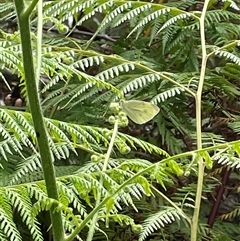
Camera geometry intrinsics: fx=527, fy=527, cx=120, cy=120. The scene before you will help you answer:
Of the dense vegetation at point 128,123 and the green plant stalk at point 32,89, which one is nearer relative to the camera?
the green plant stalk at point 32,89

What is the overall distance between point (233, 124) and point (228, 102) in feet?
0.94

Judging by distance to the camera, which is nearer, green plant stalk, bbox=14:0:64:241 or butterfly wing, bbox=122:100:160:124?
green plant stalk, bbox=14:0:64:241

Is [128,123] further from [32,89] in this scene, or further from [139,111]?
[32,89]

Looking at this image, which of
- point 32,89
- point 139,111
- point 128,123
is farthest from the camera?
point 128,123

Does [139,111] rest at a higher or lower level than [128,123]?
higher

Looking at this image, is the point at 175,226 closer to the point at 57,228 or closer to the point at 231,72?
the point at 231,72

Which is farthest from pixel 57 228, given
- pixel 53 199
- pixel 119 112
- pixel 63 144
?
pixel 63 144

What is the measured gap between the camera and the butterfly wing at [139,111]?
0.59m

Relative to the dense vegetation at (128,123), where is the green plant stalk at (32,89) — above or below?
above

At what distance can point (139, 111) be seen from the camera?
23.6 inches

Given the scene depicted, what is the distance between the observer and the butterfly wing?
1.93 ft

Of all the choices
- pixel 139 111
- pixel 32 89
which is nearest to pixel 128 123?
pixel 139 111

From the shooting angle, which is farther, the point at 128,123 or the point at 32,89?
the point at 128,123

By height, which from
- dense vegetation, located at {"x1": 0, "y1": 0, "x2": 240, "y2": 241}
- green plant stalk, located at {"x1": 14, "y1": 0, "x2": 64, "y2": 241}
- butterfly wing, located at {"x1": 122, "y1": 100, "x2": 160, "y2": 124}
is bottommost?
dense vegetation, located at {"x1": 0, "y1": 0, "x2": 240, "y2": 241}
